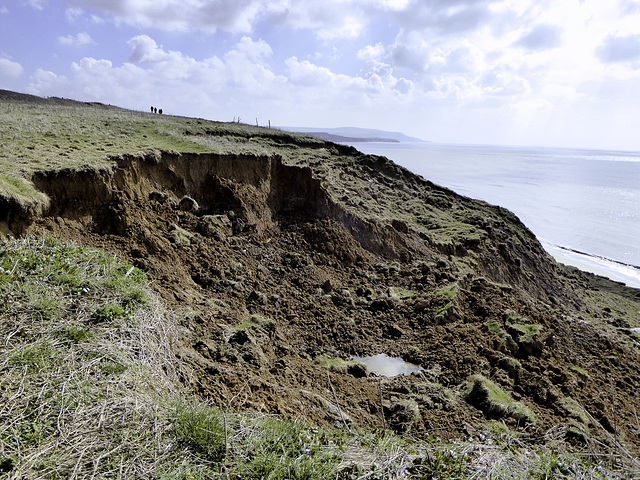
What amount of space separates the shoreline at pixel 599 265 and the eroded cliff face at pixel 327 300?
1322cm

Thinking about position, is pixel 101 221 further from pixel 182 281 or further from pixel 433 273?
pixel 433 273

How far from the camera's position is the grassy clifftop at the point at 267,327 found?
10.7 ft

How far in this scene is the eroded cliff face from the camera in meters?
6.02

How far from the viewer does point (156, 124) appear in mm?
17234

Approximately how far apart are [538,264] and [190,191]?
53.9ft

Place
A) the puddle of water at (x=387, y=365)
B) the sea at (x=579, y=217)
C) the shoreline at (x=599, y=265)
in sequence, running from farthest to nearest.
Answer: the sea at (x=579, y=217)
the shoreline at (x=599, y=265)
the puddle of water at (x=387, y=365)

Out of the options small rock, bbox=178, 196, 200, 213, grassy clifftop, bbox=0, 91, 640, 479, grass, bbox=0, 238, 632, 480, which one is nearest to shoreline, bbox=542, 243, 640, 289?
grassy clifftop, bbox=0, 91, 640, 479

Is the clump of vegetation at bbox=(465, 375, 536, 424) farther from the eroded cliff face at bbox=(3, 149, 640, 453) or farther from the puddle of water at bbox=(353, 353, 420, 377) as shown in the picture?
the puddle of water at bbox=(353, 353, 420, 377)

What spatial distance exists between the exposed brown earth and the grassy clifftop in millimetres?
53

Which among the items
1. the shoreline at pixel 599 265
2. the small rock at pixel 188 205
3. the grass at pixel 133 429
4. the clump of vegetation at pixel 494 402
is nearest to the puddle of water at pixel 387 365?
the clump of vegetation at pixel 494 402

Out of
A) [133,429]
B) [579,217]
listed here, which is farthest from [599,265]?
[133,429]

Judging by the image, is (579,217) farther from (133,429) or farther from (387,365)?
(133,429)

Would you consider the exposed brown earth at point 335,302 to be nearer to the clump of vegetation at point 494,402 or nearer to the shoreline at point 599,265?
the clump of vegetation at point 494,402

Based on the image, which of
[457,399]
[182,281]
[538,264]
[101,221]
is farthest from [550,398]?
[538,264]
